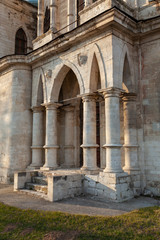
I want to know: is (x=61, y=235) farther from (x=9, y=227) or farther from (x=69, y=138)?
(x=69, y=138)

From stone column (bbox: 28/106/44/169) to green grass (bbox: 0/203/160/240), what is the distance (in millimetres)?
5872

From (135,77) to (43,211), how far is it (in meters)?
6.48

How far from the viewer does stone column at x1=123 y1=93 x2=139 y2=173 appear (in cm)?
948

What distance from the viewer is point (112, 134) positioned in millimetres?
8633

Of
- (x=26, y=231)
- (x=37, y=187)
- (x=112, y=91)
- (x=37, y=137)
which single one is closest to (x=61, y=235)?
(x=26, y=231)

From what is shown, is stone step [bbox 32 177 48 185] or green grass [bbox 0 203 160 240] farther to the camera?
stone step [bbox 32 177 48 185]

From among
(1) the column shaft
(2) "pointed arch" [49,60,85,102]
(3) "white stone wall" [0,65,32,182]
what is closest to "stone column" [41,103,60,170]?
(1) the column shaft

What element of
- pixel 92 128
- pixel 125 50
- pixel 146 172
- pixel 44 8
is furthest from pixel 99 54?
pixel 44 8

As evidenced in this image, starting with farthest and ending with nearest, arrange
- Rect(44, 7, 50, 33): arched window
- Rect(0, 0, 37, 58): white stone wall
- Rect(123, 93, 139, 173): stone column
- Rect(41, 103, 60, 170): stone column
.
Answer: Rect(0, 0, 37, 58): white stone wall
Rect(44, 7, 50, 33): arched window
Rect(41, 103, 60, 170): stone column
Rect(123, 93, 139, 173): stone column

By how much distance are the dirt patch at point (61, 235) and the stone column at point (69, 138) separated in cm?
745

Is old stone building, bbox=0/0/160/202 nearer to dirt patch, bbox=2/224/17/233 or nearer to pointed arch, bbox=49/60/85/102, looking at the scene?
pointed arch, bbox=49/60/85/102

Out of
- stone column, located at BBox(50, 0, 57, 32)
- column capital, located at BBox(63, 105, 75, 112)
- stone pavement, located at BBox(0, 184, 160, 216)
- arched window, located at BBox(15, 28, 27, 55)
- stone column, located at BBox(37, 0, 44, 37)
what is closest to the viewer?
stone pavement, located at BBox(0, 184, 160, 216)

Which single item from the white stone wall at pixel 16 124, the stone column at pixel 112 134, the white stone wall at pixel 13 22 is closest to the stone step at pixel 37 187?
the stone column at pixel 112 134

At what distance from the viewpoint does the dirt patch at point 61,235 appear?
5.03 meters
